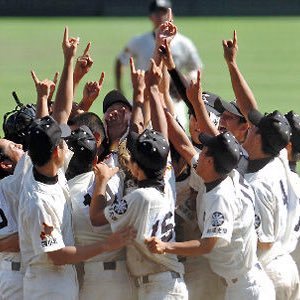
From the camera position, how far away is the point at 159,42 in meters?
6.65

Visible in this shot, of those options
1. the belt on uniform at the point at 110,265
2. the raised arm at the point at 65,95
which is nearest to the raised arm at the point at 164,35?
the raised arm at the point at 65,95

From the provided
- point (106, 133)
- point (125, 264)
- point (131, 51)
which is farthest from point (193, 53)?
point (125, 264)

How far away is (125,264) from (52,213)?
0.58 metres

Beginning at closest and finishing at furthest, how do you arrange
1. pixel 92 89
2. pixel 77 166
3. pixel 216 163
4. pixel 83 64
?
pixel 216 163, pixel 77 166, pixel 83 64, pixel 92 89

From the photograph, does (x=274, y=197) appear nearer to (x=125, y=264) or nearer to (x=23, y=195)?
(x=125, y=264)

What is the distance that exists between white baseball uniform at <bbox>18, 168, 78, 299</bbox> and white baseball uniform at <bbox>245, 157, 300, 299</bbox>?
3.77 ft

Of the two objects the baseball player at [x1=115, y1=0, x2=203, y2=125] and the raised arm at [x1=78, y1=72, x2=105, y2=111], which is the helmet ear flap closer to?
the raised arm at [x1=78, y1=72, x2=105, y2=111]

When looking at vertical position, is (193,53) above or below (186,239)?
below

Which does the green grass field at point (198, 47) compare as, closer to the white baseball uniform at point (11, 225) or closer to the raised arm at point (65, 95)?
the raised arm at point (65, 95)

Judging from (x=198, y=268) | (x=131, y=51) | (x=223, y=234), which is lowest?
(x=131, y=51)

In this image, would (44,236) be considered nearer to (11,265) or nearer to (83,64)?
(11,265)

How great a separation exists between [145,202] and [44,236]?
21.4 inches

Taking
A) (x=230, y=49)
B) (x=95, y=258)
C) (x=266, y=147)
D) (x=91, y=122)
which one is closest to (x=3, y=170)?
(x=91, y=122)

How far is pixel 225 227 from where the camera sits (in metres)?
5.79
